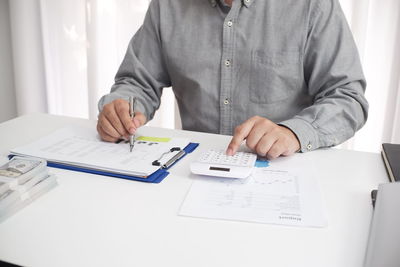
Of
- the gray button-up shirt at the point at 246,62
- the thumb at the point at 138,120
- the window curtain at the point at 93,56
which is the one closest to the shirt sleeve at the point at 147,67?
the gray button-up shirt at the point at 246,62

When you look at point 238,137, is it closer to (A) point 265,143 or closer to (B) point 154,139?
(A) point 265,143

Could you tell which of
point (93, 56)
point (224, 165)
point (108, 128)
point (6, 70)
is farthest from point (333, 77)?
point (6, 70)

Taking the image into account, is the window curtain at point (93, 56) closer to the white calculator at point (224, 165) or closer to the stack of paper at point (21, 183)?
the white calculator at point (224, 165)

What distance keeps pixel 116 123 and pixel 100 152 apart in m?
0.09

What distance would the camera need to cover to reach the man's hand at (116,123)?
3.05ft

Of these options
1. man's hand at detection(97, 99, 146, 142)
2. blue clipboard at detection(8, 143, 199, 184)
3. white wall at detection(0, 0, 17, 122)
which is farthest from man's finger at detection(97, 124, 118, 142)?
white wall at detection(0, 0, 17, 122)

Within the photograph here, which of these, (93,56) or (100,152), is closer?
(100,152)

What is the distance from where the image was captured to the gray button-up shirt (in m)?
1.08

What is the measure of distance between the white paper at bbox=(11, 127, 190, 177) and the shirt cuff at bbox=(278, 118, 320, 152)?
24 centimetres

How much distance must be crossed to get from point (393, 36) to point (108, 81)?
1.30 meters

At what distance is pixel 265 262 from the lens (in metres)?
0.53

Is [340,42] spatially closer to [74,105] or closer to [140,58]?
[140,58]

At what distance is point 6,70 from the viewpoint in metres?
2.25

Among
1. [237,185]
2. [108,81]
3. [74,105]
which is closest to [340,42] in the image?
[237,185]
